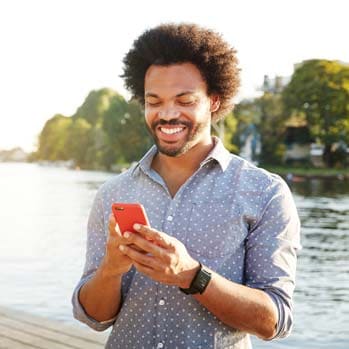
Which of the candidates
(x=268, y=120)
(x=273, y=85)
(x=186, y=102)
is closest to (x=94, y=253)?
(x=186, y=102)

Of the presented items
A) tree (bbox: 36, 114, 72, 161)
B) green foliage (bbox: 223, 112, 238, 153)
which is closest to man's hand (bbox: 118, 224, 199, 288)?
green foliage (bbox: 223, 112, 238, 153)

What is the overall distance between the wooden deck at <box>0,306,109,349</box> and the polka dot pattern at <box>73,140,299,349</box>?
2.56 meters

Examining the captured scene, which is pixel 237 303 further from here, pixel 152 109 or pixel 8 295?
pixel 8 295

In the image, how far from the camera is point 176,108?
73.8 inches

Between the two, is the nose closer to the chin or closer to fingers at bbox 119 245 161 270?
the chin

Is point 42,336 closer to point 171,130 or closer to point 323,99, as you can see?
point 171,130

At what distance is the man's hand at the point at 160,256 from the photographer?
159 cm

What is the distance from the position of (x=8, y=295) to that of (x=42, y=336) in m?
3.67

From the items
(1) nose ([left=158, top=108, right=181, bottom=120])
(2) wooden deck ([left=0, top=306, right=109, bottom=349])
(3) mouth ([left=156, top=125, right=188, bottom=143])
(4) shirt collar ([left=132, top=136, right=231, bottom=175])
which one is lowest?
(2) wooden deck ([left=0, top=306, right=109, bottom=349])

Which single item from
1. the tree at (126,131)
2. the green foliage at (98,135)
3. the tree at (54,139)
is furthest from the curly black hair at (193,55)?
the tree at (54,139)

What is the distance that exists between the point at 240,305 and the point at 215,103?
1.92 ft

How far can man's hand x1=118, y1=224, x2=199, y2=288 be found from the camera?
1586mm

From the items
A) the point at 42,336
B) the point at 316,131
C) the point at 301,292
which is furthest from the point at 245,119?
the point at 42,336

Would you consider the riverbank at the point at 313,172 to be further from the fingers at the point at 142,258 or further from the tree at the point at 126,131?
the fingers at the point at 142,258
